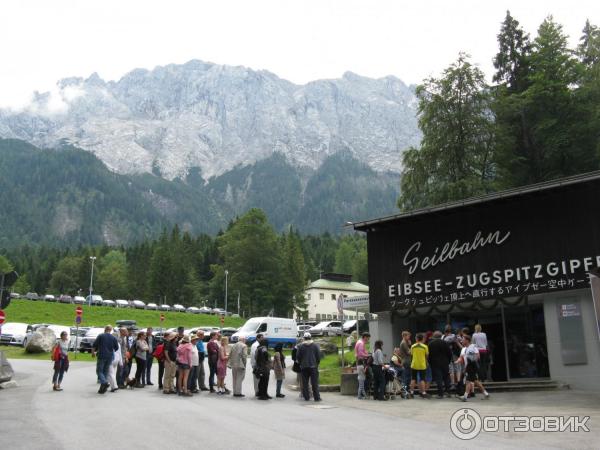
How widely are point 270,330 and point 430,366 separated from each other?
24.2 meters

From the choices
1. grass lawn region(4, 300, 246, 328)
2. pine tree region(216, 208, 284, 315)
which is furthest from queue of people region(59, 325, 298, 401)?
pine tree region(216, 208, 284, 315)

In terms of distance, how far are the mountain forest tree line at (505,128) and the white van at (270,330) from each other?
11.9 m

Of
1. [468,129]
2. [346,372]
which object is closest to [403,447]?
[346,372]

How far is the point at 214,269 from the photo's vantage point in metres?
95.6

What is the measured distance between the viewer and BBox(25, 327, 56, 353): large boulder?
116 feet

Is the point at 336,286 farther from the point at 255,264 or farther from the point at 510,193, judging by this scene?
the point at 510,193

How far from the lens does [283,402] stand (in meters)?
16.8

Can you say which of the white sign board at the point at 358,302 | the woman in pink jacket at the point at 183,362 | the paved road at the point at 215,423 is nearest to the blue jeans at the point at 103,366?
the paved road at the point at 215,423

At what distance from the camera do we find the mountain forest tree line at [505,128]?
3775 centimetres

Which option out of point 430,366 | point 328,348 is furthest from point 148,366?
point 328,348

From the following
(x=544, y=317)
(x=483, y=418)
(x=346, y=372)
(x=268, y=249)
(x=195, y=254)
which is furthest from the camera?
(x=195, y=254)

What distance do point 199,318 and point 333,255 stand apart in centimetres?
6306

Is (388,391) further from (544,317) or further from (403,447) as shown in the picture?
(403,447)
